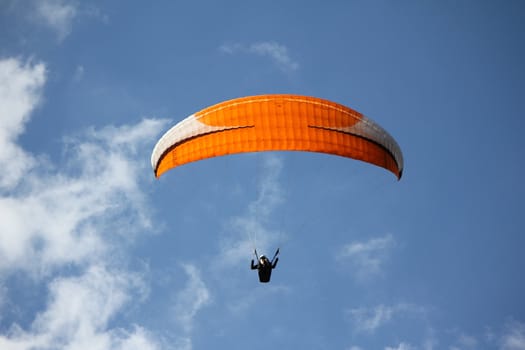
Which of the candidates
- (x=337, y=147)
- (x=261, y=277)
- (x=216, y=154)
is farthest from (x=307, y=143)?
(x=261, y=277)

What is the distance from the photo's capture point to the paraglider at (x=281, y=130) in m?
37.2

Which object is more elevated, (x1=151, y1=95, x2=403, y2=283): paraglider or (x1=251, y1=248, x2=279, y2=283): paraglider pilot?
(x1=151, y1=95, x2=403, y2=283): paraglider

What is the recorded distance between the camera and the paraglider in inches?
1464

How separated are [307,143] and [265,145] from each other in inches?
72.0

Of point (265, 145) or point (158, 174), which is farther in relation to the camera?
point (158, 174)

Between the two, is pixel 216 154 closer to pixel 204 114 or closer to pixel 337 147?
pixel 204 114

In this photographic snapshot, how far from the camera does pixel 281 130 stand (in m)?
37.3

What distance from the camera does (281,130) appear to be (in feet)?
122

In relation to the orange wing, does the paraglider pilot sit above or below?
below

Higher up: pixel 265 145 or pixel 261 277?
pixel 265 145

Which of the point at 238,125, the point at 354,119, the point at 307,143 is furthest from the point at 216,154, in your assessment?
the point at 354,119

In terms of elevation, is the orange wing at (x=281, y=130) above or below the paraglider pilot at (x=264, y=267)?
above

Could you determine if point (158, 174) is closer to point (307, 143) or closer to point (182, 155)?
point (182, 155)

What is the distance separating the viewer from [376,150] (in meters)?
37.7
